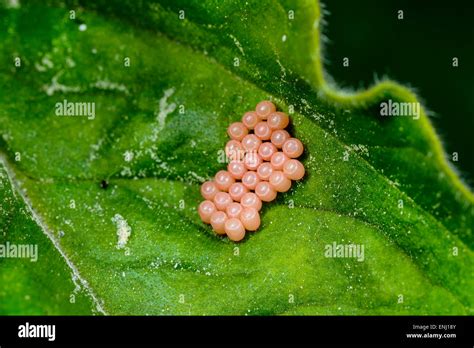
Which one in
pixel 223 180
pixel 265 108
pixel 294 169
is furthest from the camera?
pixel 223 180

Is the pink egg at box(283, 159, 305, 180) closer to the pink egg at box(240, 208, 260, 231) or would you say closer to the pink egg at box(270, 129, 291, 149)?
the pink egg at box(270, 129, 291, 149)

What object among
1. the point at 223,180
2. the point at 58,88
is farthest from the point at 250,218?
the point at 58,88

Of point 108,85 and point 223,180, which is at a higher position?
point 108,85

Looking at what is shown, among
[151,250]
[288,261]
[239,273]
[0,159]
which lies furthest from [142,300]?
[0,159]

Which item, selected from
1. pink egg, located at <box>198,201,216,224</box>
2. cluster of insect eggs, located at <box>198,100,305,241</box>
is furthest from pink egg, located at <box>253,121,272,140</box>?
pink egg, located at <box>198,201,216,224</box>

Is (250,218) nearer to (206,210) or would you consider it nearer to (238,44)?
(206,210)

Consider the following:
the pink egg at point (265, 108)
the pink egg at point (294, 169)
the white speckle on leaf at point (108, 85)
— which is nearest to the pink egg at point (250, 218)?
the pink egg at point (294, 169)

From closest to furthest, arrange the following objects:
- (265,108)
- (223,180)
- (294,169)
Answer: (294,169) < (265,108) < (223,180)
